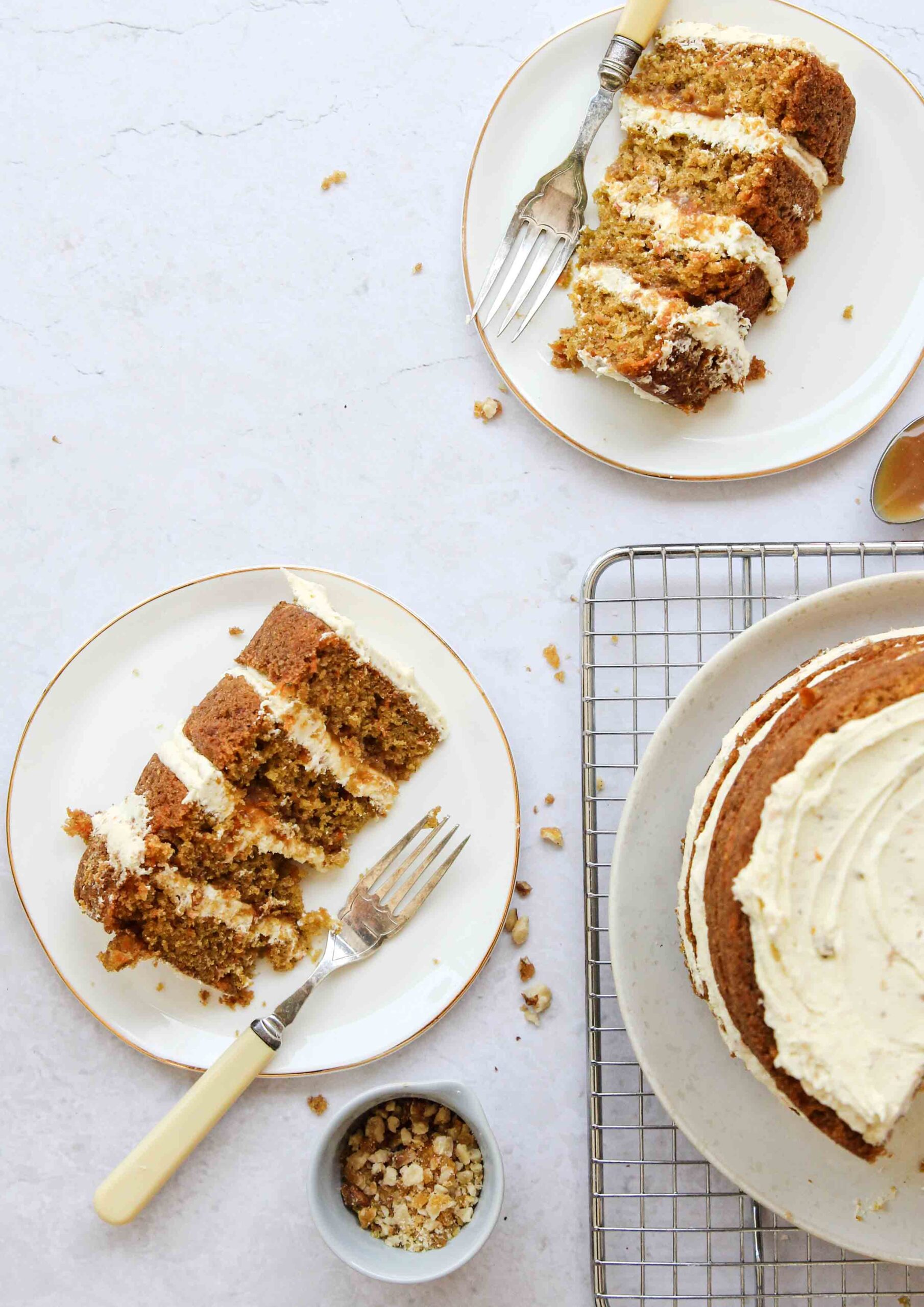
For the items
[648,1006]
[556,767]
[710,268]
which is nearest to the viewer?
[648,1006]

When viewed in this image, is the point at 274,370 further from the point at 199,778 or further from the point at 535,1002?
the point at 535,1002

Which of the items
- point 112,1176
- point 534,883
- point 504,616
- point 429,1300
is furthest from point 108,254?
point 429,1300

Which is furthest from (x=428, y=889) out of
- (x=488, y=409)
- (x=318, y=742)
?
(x=488, y=409)

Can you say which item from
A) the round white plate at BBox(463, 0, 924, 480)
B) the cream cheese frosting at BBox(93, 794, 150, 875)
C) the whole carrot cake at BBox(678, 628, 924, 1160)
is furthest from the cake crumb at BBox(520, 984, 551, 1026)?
the round white plate at BBox(463, 0, 924, 480)

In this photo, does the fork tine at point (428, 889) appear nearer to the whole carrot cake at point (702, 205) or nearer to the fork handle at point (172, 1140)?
the fork handle at point (172, 1140)

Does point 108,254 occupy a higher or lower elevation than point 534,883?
higher

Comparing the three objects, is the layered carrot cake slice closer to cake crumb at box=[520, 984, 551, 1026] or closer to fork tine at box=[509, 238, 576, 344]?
cake crumb at box=[520, 984, 551, 1026]

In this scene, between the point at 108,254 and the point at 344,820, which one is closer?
the point at 344,820

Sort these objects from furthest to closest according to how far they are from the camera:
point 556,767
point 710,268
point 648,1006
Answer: point 556,767 → point 710,268 → point 648,1006

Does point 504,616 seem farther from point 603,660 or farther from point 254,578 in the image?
point 254,578
